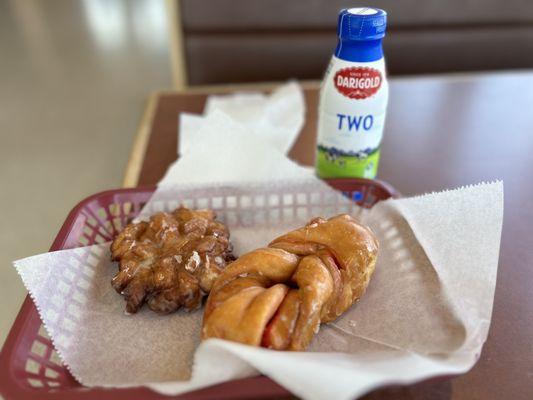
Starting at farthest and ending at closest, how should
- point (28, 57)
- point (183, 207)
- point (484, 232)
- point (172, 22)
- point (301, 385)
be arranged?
point (28, 57) < point (172, 22) < point (183, 207) < point (484, 232) < point (301, 385)

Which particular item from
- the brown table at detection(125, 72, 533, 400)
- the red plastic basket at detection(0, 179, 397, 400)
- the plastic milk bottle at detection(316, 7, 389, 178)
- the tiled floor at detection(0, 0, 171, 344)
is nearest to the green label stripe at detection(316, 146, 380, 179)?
the plastic milk bottle at detection(316, 7, 389, 178)

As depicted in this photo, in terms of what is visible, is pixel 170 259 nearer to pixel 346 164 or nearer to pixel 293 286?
pixel 293 286

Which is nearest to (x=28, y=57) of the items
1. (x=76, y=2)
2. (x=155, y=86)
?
(x=155, y=86)

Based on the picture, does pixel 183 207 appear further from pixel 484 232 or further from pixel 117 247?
pixel 484 232

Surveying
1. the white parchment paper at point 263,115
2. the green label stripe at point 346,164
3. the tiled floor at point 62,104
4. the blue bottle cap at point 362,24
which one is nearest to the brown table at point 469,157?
the white parchment paper at point 263,115

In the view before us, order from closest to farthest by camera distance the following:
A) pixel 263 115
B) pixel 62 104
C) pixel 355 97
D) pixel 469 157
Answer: pixel 355 97 → pixel 469 157 → pixel 263 115 → pixel 62 104

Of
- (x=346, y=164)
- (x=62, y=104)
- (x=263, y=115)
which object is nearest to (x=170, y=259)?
(x=346, y=164)
